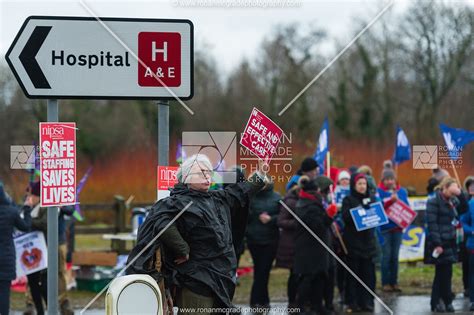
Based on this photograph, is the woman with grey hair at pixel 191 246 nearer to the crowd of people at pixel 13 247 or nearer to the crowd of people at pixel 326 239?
the crowd of people at pixel 326 239

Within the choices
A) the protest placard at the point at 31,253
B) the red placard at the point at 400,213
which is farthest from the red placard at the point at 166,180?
A: the red placard at the point at 400,213

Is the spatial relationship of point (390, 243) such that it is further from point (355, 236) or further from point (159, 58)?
point (159, 58)

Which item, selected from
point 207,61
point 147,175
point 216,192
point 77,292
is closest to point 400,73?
point 207,61

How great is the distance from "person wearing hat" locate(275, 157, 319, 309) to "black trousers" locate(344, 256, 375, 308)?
79 cm

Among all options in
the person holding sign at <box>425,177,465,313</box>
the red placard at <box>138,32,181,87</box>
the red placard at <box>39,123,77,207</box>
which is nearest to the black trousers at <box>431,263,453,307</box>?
the person holding sign at <box>425,177,465,313</box>

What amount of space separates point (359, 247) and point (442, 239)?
1091mm

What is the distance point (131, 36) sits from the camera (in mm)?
7129

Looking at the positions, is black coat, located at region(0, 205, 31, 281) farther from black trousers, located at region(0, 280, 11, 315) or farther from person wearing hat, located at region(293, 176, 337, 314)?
person wearing hat, located at region(293, 176, 337, 314)

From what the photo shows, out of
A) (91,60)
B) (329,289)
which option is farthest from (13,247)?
(329,289)

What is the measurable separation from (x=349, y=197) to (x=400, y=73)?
21.8 metres

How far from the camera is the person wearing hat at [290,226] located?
12012mm

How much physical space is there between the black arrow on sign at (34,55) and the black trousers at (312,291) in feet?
18.2

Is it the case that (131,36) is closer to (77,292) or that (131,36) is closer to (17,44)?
(17,44)

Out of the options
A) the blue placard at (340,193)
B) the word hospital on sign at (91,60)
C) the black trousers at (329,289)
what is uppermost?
the word hospital on sign at (91,60)
